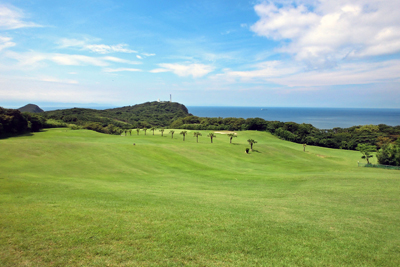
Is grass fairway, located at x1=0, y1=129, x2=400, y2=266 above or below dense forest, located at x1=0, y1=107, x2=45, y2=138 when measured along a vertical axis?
below

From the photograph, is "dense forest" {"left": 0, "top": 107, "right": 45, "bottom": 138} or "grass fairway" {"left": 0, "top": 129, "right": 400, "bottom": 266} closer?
"grass fairway" {"left": 0, "top": 129, "right": 400, "bottom": 266}

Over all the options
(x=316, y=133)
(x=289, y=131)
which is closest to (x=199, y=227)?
(x=316, y=133)

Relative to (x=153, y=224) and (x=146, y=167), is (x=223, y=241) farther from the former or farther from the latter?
(x=146, y=167)

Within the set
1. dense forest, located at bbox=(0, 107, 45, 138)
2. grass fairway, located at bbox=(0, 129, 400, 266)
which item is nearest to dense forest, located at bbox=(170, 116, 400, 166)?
grass fairway, located at bbox=(0, 129, 400, 266)

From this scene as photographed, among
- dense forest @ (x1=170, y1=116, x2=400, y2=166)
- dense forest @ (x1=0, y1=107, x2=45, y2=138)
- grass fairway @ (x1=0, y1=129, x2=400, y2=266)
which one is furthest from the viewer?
dense forest @ (x1=170, y1=116, x2=400, y2=166)

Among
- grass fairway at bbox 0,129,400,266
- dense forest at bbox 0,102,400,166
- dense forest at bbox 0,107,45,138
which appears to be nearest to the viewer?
grass fairway at bbox 0,129,400,266

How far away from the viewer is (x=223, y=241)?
927 cm

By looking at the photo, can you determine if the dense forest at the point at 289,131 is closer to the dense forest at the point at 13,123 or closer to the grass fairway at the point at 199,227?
the dense forest at the point at 13,123

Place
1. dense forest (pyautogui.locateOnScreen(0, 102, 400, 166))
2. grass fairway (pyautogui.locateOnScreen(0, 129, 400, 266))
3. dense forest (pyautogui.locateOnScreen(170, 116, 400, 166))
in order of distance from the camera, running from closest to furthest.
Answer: grass fairway (pyautogui.locateOnScreen(0, 129, 400, 266))
dense forest (pyautogui.locateOnScreen(0, 102, 400, 166))
dense forest (pyautogui.locateOnScreen(170, 116, 400, 166))

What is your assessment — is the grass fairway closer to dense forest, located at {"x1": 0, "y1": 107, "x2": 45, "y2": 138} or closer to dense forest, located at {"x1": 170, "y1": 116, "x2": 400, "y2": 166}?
dense forest, located at {"x1": 0, "y1": 107, "x2": 45, "y2": 138}

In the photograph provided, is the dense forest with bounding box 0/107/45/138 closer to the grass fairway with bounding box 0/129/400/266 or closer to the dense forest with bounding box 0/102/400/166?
the dense forest with bounding box 0/102/400/166

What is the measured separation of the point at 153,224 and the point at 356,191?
66.7 feet

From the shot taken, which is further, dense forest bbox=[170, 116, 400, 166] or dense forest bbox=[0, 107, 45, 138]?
dense forest bbox=[170, 116, 400, 166]

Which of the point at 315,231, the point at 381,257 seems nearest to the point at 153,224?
the point at 315,231
